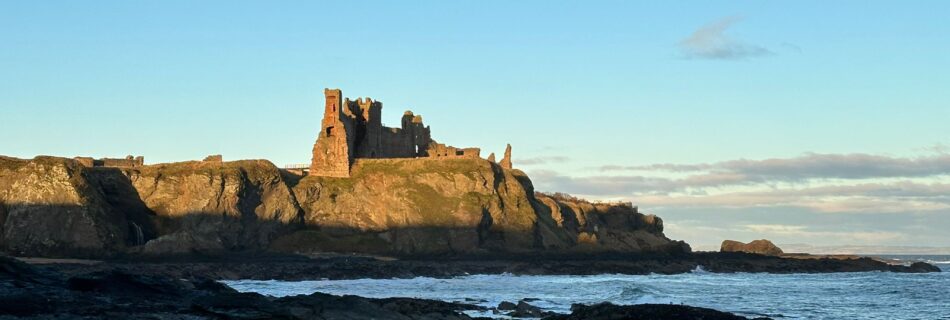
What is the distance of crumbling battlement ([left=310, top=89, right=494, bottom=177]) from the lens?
119438mm

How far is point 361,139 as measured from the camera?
12850cm

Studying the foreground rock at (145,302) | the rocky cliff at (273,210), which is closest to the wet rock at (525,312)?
the foreground rock at (145,302)

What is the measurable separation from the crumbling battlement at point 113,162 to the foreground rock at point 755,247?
66644mm

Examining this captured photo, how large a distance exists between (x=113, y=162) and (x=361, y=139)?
25354mm

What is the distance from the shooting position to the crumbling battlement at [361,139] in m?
119

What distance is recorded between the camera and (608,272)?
9794 cm

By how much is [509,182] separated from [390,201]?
38.9 ft

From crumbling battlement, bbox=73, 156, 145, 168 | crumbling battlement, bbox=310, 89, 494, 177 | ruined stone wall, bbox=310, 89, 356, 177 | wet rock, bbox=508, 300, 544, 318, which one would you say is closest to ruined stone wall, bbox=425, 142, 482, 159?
crumbling battlement, bbox=310, 89, 494, 177

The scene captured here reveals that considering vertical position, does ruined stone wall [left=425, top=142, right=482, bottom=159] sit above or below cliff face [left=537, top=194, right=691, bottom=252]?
above

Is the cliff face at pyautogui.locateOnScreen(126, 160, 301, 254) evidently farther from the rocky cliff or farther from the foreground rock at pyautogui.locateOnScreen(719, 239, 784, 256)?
the foreground rock at pyautogui.locateOnScreen(719, 239, 784, 256)

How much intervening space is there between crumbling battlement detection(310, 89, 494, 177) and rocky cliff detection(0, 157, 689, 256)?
1989 mm

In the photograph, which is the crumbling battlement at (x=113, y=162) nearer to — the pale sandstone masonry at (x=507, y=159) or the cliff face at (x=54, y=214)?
the cliff face at (x=54, y=214)

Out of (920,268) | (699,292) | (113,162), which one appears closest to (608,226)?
(920,268)

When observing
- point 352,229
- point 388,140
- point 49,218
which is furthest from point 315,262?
point 388,140
